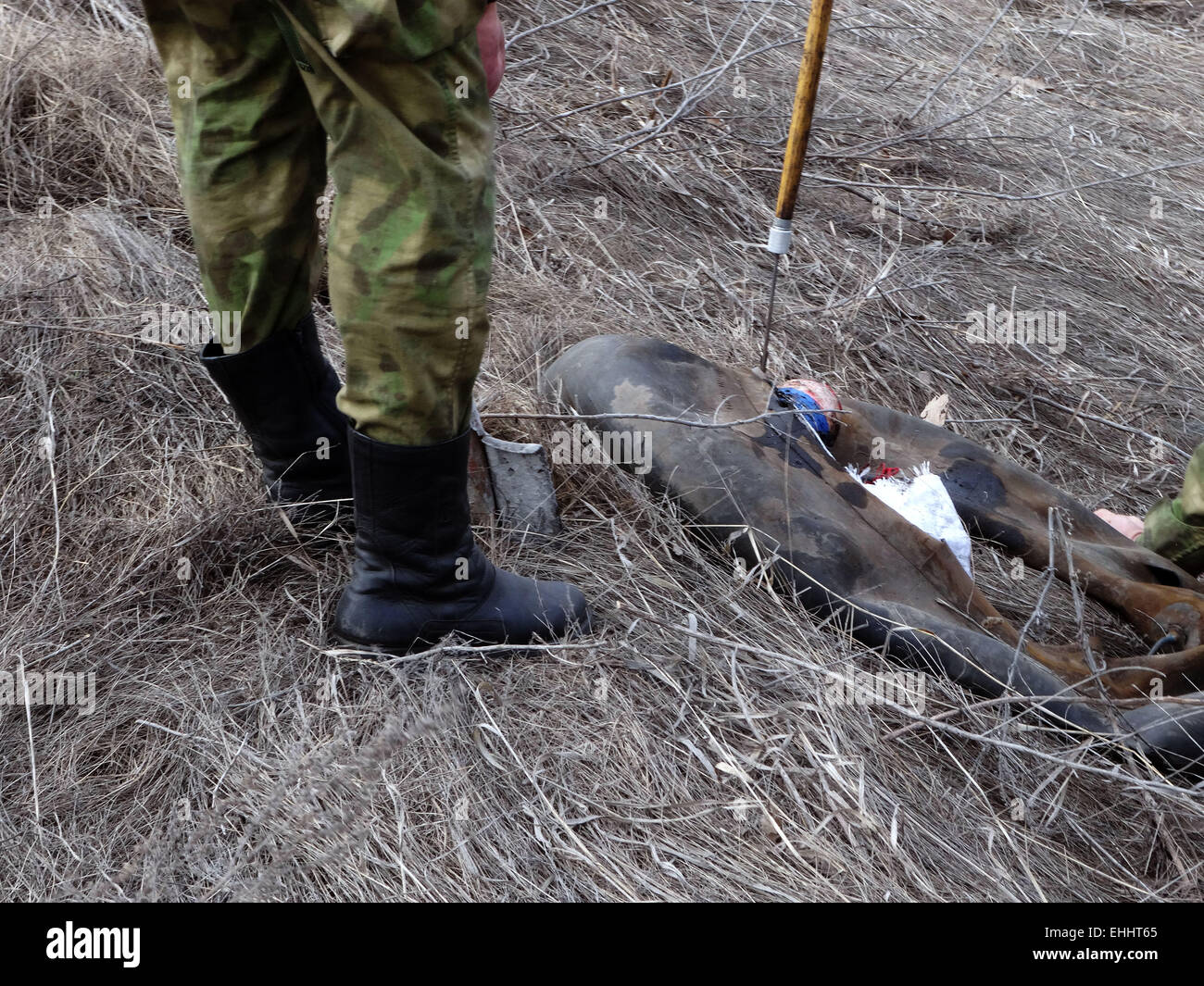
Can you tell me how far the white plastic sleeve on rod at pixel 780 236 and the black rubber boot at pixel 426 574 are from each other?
963 millimetres

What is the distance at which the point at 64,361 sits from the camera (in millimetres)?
2281

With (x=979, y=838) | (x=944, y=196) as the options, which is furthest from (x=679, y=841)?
(x=944, y=196)

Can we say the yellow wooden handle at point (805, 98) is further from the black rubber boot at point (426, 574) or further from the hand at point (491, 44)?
the black rubber boot at point (426, 574)

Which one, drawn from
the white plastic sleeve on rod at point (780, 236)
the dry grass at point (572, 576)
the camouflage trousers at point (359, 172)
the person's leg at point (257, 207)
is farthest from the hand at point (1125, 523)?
the person's leg at point (257, 207)

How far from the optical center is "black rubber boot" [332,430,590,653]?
167 cm

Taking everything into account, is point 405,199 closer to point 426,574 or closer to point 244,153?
point 244,153

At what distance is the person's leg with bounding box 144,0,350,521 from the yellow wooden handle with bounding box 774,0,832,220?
3.42 ft

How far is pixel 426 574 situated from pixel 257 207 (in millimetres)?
664

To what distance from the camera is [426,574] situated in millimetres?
1775

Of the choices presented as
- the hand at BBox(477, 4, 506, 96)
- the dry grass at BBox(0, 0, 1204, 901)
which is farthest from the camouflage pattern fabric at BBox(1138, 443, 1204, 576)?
the hand at BBox(477, 4, 506, 96)

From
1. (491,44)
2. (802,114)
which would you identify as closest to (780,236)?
(802,114)

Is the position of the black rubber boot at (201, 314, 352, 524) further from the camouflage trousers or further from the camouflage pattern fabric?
the camouflage pattern fabric

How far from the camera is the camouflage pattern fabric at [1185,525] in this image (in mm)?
2426
